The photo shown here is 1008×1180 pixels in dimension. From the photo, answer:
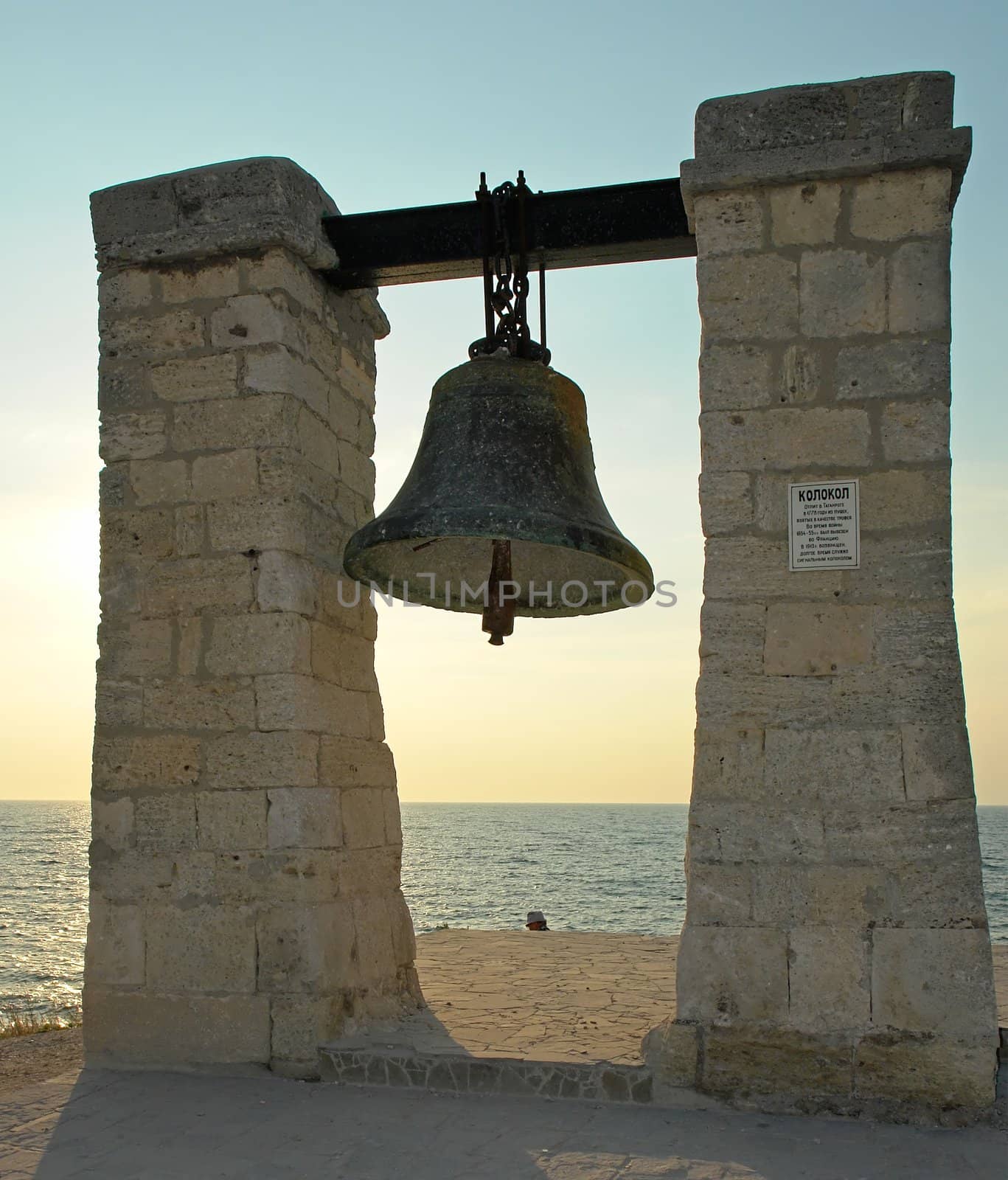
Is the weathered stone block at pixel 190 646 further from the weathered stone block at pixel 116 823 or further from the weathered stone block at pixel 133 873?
the weathered stone block at pixel 133 873

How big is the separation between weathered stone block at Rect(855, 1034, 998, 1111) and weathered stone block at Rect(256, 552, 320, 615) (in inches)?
96.4

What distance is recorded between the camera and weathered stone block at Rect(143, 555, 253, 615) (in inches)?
173

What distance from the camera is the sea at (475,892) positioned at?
51.4ft

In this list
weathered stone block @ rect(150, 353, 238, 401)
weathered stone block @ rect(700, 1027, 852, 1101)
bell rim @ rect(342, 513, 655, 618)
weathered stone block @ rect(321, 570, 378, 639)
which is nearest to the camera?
bell rim @ rect(342, 513, 655, 618)

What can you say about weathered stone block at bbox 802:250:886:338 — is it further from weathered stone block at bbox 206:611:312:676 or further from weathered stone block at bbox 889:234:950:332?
weathered stone block at bbox 206:611:312:676

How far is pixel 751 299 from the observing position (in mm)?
3992

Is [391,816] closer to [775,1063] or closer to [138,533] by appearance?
[138,533]

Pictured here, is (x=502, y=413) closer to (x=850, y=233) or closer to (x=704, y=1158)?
(x=850, y=233)

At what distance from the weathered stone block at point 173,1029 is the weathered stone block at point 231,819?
54 centimetres

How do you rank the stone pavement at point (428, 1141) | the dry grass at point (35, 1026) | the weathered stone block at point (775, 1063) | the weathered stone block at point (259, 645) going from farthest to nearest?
the dry grass at point (35, 1026), the weathered stone block at point (259, 645), the weathered stone block at point (775, 1063), the stone pavement at point (428, 1141)

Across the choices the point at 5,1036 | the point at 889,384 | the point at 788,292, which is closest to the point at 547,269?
the point at 788,292

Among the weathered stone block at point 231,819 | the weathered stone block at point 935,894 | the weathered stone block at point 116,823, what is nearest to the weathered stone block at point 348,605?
the weathered stone block at point 231,819

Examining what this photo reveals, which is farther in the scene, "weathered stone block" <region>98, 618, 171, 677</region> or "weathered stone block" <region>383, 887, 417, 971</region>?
"weathered stone block" <region>383, 887, 417, 971</region>

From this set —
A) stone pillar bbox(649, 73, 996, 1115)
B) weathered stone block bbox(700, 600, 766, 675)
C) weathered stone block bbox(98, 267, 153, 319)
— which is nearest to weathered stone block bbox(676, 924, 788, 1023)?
stone pillar bbox(649, 73, 996, 1115)
